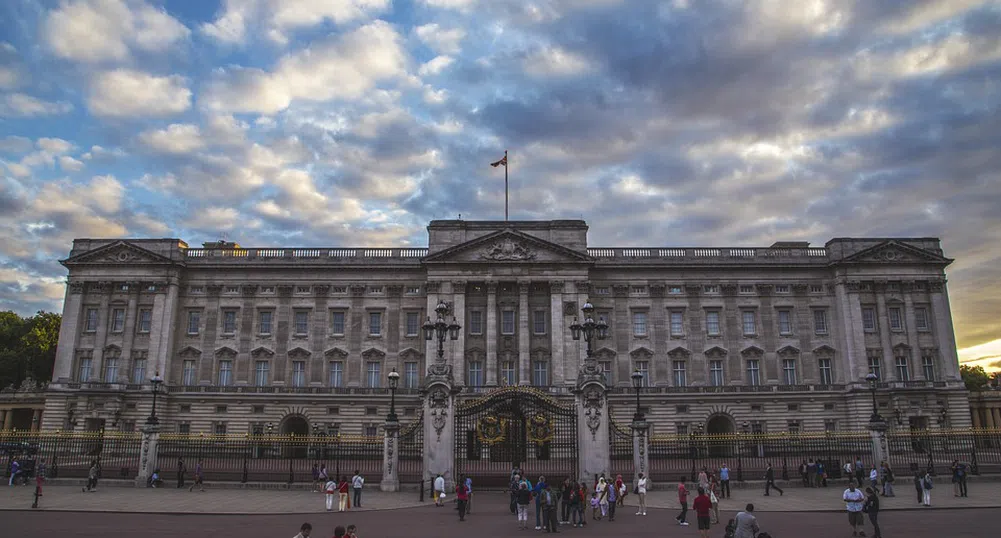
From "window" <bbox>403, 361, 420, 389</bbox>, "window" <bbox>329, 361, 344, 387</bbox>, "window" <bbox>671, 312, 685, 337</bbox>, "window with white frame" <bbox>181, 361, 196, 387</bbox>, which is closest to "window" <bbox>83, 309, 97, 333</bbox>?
"window with white frame" <bbox>181, 361, 196, 387</bbox>

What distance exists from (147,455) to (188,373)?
27692 millimetres

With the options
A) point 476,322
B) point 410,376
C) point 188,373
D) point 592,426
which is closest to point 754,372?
point 476,322

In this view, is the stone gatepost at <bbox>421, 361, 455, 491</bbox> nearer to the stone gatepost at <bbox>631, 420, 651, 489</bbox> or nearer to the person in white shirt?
the stone gatepost at <bbox>631, 420, 651, 489</bbox>

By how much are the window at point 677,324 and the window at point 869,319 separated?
15.1 metres

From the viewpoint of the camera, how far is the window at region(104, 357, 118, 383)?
192 ft

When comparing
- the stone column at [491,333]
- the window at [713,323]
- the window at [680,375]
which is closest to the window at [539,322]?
the stone column at [491,333]

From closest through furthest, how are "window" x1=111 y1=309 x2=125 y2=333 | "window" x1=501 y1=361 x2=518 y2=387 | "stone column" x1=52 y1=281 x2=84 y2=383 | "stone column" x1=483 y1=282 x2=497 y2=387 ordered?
"stone column" x1=483 y1=282 x2=497 y2=387
"window" x1=501 y1=361 x2=518 y2=387
"stone column" x1=52 y1=281 x2=84 y2=383
"window" x1=111 y1=309 x2=125 y2=333

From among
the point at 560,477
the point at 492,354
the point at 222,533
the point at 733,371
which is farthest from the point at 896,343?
the point at 222,533

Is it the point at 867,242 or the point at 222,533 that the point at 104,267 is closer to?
the point at 222,533

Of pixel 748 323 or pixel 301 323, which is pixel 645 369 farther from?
pixel 301 323

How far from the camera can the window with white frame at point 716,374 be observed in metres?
59.2

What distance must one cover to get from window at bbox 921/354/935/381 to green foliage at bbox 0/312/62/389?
88.3 metres

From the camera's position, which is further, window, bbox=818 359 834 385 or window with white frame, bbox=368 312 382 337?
window with white frame, bbox=368 312 382 337

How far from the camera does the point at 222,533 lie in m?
20.8
